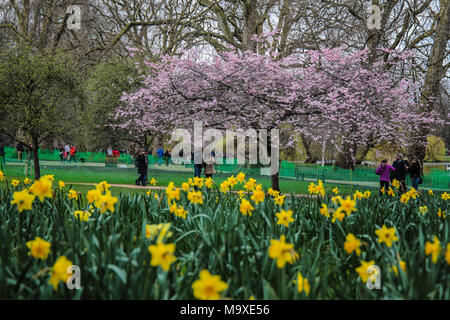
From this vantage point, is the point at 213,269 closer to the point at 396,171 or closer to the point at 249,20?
the point at 396,171

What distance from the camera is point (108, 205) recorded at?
2.65 m

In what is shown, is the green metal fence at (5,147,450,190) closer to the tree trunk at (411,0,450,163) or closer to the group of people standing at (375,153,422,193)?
the group of people standing at (375,153,422,193)

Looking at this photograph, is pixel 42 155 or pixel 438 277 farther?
pixel 42 155

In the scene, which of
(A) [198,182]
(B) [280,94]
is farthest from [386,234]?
(B) [280,94]

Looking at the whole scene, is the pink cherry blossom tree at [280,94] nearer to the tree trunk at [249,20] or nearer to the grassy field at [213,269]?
the tree trunk at [249,20]

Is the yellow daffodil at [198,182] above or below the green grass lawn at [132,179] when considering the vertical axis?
above

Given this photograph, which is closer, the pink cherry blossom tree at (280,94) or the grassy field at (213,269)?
the grassy field at (213,269)

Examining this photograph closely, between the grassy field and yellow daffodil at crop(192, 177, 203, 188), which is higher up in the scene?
yellow daffodil at crop(192, 177, 203, 188)

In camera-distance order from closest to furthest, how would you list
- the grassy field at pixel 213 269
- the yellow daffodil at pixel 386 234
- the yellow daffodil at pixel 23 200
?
1. the grassy field at pixel 213 269
2. the yellow daffodil at pixel 386 234
3. the yellow daffodil at pixel 23 200

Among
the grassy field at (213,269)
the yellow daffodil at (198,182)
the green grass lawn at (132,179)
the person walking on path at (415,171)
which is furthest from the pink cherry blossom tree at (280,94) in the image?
the grassy field at (213,269)

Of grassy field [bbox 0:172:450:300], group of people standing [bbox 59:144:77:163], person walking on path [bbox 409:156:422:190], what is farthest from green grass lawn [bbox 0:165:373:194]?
grassy field [bbox 0:172:450:300]

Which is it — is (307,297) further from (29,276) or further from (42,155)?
(42,155)
